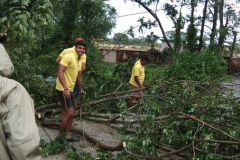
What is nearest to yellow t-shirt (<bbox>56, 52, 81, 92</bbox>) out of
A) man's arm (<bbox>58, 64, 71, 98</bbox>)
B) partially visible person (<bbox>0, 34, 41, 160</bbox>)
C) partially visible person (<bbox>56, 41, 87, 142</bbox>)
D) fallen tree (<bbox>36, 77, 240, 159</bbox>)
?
partially visible person (<bbox>56, 41, 87, 142</bbox>)

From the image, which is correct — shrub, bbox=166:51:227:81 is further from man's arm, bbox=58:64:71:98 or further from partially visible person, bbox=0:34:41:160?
partially visible person, bbox=0:34:41:160

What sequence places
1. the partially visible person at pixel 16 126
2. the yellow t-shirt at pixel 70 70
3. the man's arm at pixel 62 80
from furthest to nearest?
1. the yellow t-shirt at pixel 70 70
2. the man's arm at pixel 62 80
3. the partially visible person at pixel 16 126

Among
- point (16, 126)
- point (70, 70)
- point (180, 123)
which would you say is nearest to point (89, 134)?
point (70, 70)

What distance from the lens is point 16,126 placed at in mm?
1670

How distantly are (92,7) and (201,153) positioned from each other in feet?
33.1

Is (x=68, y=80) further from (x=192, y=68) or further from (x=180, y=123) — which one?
(x=192, y=68)

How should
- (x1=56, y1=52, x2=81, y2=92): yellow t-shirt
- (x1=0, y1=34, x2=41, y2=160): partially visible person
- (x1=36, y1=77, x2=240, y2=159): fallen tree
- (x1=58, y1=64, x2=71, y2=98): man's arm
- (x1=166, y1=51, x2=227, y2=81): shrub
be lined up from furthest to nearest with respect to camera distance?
(x1=166, y1=51, x2=227, y2=81): shrub < (x1=56, y1=52, x2=81, y2=92): yellow t-shirt < (x1=58, y1=64, x2=71, y2=98): man's arm < (x1=36, y1=77, x2=240, y2=159): fallen tree < (x1=0, y1=34, x2=41, y2=160): partially visible person

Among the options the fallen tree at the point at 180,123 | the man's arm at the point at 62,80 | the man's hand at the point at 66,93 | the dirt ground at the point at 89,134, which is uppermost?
the man's arm at the point at 62,80

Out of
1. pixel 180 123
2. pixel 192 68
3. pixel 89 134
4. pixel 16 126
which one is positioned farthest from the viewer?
pixel 192 68

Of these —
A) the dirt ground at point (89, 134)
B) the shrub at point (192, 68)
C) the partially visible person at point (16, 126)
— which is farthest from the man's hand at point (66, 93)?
the shrub at point (192, 68)

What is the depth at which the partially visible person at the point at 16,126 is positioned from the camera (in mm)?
1652

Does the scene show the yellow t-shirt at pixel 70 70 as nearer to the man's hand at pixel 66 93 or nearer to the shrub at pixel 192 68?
the man's hand at pixel 66 93

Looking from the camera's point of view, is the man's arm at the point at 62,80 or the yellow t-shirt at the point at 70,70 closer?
the man's arm at the point at 62,80

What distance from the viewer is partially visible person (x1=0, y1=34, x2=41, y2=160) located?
1652mm
